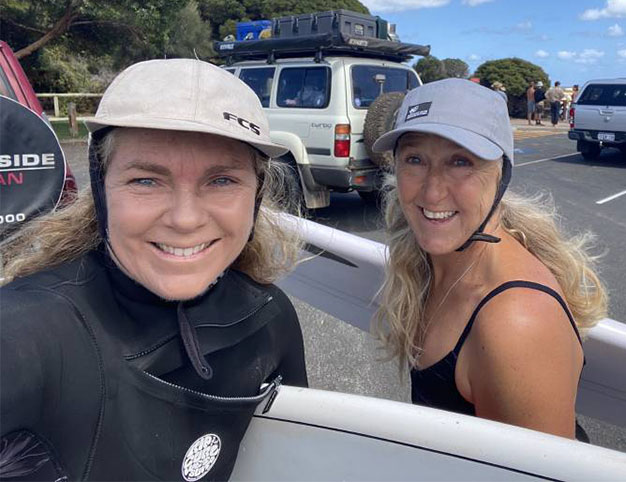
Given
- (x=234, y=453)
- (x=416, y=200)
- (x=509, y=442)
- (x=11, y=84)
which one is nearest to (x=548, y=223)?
(x=416, y=200)

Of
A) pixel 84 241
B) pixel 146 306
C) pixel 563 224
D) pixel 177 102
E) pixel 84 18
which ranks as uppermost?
pixel 84 18

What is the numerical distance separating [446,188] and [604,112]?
1363 cm

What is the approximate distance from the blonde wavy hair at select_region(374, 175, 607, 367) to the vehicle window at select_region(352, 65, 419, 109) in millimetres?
5037

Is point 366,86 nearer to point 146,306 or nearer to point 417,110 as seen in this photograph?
point 417,110

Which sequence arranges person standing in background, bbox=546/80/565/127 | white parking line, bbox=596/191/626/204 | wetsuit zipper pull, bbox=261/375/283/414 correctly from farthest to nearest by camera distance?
person standing in background, bbox=546/80/565/127, white parking line, bbox=596/191/626/204, wetsuit zipper pull, bbox=261/375/283/414

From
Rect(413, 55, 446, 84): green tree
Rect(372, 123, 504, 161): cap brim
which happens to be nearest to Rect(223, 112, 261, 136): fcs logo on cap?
Answer: Rect(372, 123, 504, 161): cap brim

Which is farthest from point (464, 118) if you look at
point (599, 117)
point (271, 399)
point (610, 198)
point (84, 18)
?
point (84, 18)

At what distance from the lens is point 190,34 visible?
97.2ft

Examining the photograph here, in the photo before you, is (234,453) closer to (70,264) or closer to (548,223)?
(70,264)

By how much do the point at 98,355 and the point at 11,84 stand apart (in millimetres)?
3179

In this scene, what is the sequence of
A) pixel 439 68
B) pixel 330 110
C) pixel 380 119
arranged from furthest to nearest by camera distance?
pixel 439 68 < pixel 330 110 < pixel 380 119

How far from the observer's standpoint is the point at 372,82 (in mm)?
7320

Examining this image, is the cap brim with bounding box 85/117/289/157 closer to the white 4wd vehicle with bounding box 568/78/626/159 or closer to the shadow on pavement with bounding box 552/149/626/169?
the shadow on pavement with bounding box 552/149/626/169

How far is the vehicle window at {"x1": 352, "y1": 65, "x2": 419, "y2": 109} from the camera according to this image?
23.2 ft
